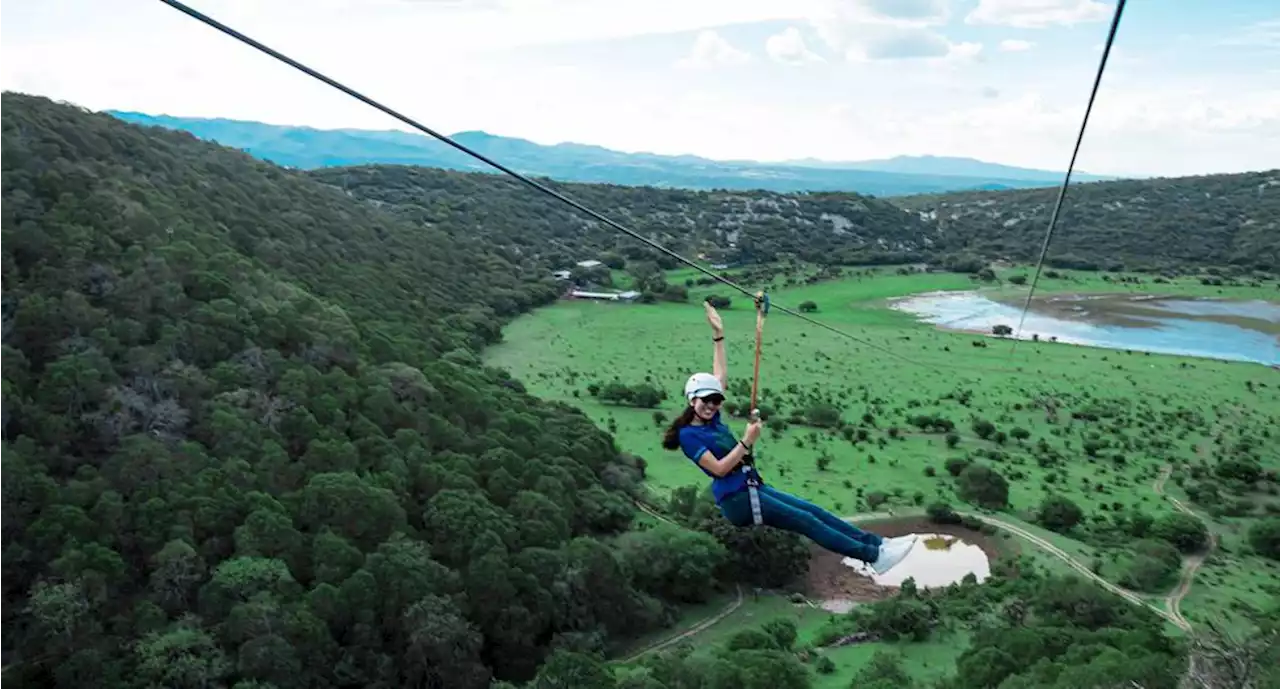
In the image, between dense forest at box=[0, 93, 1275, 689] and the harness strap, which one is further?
dense forest at box=[0, 93, 1275, 689]

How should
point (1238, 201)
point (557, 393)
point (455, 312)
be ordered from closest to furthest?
point (557, 393)
point (455, 312)
point (1238, 201)

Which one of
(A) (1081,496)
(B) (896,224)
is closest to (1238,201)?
(B) (896,224)

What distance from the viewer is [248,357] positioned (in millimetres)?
31281

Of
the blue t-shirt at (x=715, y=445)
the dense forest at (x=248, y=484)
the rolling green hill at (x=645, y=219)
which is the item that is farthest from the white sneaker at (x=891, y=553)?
the rolling green hill at (x=645, y=219)

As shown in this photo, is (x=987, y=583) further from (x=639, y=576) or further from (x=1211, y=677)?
(x=1211, y=677)

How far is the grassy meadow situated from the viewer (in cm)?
3666

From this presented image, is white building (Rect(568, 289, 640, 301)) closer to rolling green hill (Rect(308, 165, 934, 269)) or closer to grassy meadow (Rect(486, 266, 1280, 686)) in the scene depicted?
grassy meadow (Rect(486, 266, 1280, 686))

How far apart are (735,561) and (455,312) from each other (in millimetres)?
33194

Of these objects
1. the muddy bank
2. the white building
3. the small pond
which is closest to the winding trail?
the muddy bank

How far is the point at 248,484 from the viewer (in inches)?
1041

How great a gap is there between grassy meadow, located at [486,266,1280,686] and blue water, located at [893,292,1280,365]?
3575 mm

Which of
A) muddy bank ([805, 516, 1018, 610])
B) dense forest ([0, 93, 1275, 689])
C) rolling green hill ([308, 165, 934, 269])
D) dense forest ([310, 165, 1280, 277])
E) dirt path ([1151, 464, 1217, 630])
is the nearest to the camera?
dense forest ([0, 93, 1275, 689])

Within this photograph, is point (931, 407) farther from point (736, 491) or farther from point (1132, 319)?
point (736, 491)

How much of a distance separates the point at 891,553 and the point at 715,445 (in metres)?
2.09
